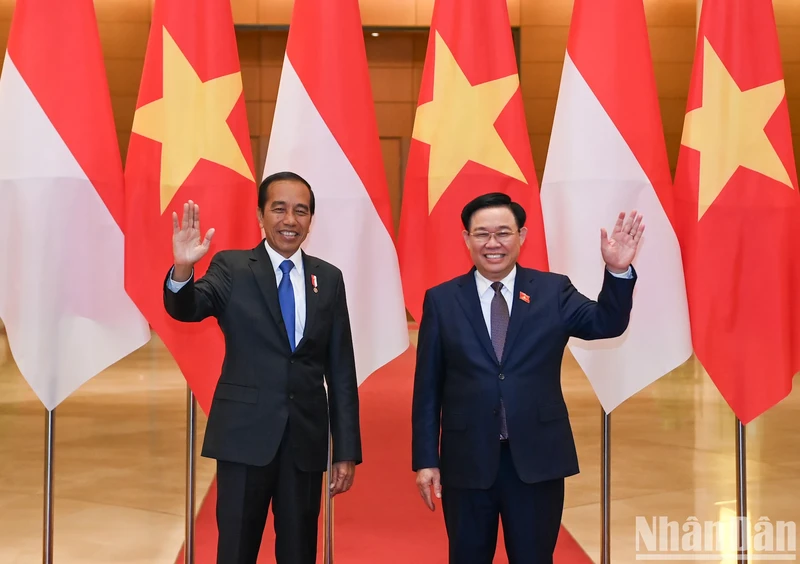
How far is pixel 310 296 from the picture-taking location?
7.47 ft

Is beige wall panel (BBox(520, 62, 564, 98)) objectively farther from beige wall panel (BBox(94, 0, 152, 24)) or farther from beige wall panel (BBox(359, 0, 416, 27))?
beige wall panel (BBox(94, 0, 152, 24))

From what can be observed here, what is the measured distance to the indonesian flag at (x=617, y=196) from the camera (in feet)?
9.67

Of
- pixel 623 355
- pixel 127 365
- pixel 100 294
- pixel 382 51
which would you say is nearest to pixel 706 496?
pixel 623 355

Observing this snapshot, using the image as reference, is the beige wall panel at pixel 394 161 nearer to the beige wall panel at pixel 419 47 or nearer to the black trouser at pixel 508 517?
the beige wall panel at pixel 419 47

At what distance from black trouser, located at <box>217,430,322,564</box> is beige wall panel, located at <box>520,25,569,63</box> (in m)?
12.2

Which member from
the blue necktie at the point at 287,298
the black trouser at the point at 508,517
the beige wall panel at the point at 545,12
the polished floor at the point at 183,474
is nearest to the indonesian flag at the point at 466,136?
the blue necktie at the point at 287,298

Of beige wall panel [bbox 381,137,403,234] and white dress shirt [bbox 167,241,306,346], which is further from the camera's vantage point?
beige wall panel [bbox 381,137,403,234]

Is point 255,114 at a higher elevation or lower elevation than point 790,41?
lower

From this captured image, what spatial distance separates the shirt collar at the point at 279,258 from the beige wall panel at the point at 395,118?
469 inches

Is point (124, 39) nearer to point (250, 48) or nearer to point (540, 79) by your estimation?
point (250, 48)

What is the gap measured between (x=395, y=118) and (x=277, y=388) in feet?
40.2

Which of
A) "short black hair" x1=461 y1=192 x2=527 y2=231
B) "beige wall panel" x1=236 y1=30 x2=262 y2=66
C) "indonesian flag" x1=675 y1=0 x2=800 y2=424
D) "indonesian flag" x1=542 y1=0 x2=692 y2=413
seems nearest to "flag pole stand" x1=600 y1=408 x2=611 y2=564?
"indonesian flag" x1=542 y1=0 x2=692 y2=413

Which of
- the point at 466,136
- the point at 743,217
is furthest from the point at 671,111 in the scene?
the point at 466,136

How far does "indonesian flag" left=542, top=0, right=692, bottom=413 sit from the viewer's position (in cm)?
295
